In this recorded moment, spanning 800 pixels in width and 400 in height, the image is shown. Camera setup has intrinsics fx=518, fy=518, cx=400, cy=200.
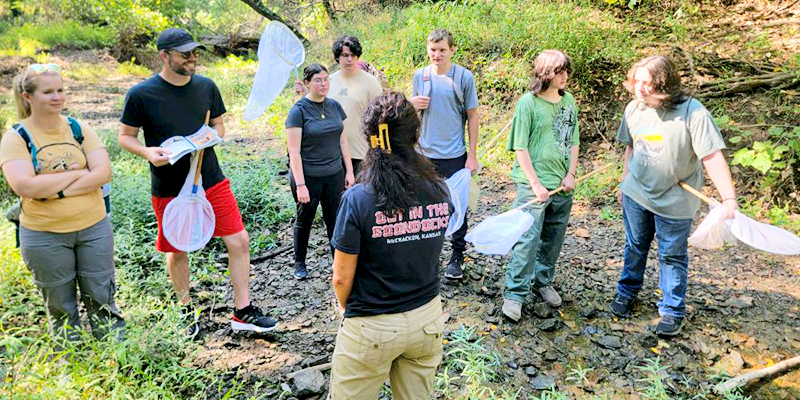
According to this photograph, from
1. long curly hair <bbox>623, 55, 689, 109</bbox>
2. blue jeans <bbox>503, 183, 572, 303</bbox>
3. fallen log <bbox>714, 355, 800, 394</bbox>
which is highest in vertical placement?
long curly hair <bbox>623, 55, 689, 109</bbox>

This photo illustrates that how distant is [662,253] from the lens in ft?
10.2

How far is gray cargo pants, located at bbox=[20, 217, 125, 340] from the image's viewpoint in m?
2.60

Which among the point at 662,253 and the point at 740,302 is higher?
the point at 662,253

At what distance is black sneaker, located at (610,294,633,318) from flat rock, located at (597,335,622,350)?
0.26m

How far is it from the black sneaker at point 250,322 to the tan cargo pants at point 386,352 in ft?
4.65

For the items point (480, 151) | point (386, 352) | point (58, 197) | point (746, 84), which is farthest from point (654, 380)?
point (746, 84)

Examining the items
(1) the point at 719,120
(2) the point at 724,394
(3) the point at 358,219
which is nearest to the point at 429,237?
(3) the point at 358,219

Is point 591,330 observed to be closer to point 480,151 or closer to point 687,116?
point 687,116

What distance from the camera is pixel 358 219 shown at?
1801 mm

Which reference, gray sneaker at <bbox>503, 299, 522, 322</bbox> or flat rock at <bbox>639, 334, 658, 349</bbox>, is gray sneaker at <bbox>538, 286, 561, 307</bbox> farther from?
flat rock at <bbox>639, 334, 658, 349</bbox>

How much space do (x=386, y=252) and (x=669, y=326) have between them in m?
2.16

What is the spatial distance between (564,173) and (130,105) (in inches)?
101

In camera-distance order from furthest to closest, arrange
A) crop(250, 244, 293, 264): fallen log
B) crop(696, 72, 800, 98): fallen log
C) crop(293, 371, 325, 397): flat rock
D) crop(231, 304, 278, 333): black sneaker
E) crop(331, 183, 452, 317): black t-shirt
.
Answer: crop(696, 72, 800, 98): fallen log
crop(250, 244, 293, 264): fallen log
crop(231, 304, 278, 333): black sneaker
crop(293, 371, 325, 397): flat rock
crop(331, 183, 452, 317): black t-shirt

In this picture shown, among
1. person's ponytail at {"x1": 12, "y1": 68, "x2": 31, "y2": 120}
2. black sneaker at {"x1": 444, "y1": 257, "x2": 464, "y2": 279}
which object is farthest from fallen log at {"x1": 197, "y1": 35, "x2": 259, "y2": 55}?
person's ponytail at {"x1": 12, "y1": 68, "x2": 31, "y2": 120}
